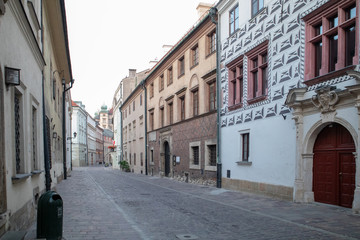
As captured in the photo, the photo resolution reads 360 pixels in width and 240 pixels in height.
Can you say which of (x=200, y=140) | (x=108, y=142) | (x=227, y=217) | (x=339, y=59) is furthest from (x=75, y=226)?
(x=108, y=142)

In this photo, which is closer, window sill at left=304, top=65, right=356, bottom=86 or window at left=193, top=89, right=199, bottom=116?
window sill at left=304, top=65, right=356, bottom=86

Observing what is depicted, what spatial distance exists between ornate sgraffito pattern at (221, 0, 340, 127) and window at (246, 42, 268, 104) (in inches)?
8.5

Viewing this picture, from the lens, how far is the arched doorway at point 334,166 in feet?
31.6

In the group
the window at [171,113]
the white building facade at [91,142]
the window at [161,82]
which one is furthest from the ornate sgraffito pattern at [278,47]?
the white building facade at [91,142]

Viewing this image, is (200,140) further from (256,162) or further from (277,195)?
(277,195)

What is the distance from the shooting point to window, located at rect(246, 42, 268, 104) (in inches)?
528

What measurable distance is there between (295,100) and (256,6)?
5225mm

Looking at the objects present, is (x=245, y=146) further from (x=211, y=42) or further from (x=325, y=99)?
(x=211, y=42)

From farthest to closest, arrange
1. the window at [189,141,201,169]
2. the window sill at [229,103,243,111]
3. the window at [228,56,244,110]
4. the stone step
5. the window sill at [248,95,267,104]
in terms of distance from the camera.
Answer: the window at [189,141,201,169], the window at [228,56,244,110], the window sill at [229,103,243,111], the window sill at [248,95,267,104], the stone step

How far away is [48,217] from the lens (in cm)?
596

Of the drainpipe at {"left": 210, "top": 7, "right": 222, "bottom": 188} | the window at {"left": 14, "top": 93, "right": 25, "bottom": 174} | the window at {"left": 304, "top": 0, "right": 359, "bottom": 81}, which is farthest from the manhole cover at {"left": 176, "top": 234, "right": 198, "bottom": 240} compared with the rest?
the drainpipe at {"left": 210, "top": 7, "right": 222, "bottom": 188}

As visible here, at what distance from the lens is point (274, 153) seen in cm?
1245

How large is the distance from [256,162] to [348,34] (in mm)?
6108

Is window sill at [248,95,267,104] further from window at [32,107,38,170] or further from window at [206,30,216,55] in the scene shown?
window at [32,107,38,170]
